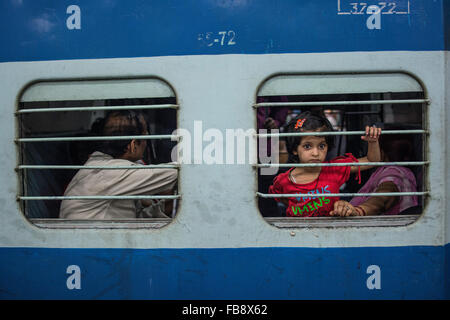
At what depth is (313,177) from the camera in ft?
7.14

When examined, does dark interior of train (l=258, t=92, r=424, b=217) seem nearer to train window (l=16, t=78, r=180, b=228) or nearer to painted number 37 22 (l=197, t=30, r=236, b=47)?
painted number 37 22 (l=197, t=30, r=236, b=47)

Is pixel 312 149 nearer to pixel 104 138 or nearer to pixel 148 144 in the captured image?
pixel 104 138

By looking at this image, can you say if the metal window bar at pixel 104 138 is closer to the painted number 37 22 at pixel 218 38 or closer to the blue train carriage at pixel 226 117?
the blue train carriage at pixel 226 117

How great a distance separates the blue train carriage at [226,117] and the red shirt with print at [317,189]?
0.10 metres

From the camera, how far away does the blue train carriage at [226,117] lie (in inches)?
74.1

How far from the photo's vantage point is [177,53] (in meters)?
1.93

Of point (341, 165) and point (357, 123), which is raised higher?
point (357, 123)

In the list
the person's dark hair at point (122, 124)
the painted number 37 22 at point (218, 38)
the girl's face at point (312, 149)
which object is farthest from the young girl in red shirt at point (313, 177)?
the person's dark hair at point (122, 124)

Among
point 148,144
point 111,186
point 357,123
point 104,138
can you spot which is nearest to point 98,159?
point 111,186

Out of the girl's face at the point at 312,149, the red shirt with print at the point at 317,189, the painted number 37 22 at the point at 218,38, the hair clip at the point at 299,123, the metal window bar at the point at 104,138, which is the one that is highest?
the painted number 37 22 at the point at 218,38

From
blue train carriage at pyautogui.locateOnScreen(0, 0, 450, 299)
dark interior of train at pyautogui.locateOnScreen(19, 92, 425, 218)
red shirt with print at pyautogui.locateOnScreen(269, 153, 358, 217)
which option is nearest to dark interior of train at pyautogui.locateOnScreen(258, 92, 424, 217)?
dark interior of train at pyautogui.locateOnScreen(19, 92, 425, 218)

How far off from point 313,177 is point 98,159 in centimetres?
121

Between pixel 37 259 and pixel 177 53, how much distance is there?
1254 millimetres

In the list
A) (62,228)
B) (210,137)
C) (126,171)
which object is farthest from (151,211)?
(210,137)
